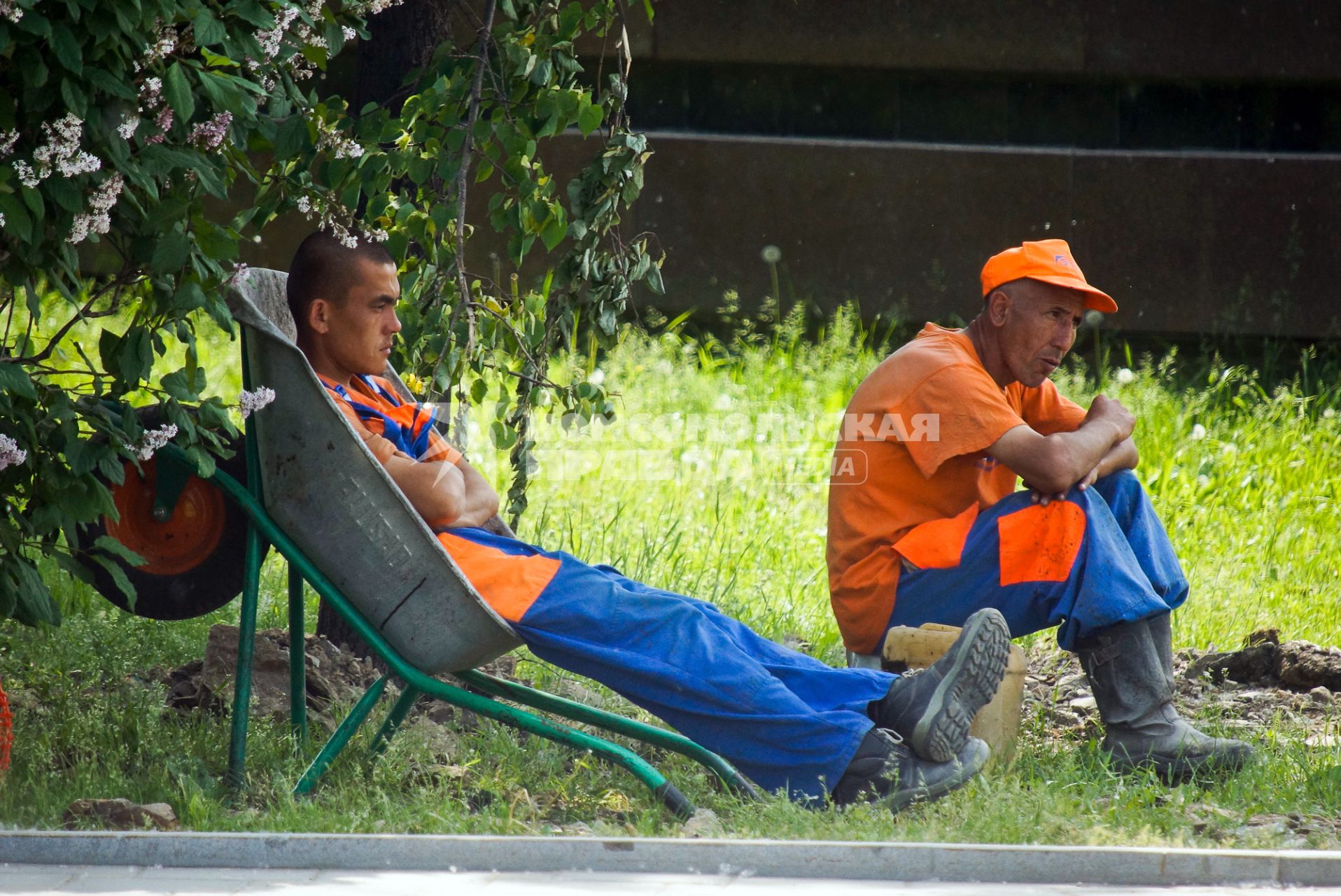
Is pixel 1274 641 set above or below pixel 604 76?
below

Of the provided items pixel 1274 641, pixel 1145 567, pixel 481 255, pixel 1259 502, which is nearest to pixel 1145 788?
pixel 1145 567

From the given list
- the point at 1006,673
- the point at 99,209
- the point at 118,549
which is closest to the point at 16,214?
the point at 99,209

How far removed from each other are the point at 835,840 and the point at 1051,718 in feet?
5.96

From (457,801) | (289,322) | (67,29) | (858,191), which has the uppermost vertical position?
(858,191)

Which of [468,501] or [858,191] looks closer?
[468,501]

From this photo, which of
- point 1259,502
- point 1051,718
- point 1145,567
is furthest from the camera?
point 1259,502

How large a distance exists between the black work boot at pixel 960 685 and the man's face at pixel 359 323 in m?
1.53

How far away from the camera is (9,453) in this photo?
3.23 m

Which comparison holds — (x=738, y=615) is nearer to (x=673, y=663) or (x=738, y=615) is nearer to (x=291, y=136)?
(x=673, y=663)

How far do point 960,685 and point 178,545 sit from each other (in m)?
1.92

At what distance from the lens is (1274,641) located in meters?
5.47

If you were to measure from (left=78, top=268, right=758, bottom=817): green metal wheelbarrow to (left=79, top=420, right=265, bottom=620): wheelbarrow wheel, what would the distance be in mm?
102

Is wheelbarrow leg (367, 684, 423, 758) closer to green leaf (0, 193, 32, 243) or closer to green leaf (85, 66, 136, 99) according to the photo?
green leaf (0, 193, 32, 243)

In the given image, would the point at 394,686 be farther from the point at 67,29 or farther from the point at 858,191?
the point at 858,191
